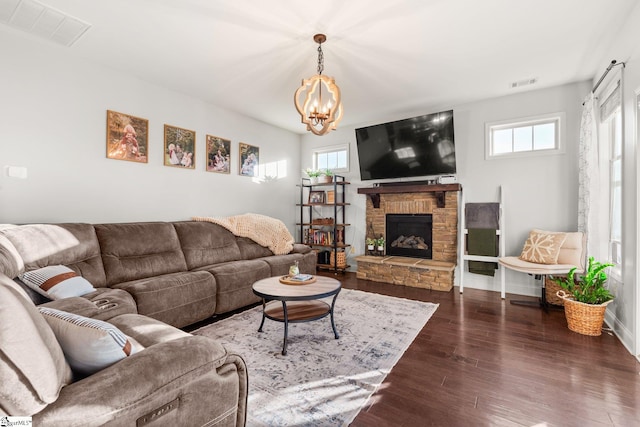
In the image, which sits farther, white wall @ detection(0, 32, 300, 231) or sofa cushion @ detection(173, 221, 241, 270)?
sofa cushion @ detection(173, 221, 241, 270)

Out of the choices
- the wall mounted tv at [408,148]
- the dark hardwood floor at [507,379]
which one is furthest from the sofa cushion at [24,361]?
the wall mounted tv at [408,148]

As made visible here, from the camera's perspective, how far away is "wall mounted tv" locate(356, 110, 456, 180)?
4.37 metres

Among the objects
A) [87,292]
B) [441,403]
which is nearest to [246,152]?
[87,292]

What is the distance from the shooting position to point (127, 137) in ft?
11.4

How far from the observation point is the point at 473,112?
4.38 meters

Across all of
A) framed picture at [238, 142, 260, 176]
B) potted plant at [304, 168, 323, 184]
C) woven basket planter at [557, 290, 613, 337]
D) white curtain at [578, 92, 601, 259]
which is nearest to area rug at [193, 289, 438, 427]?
woven basket planter at [557, 290, 613, 337]

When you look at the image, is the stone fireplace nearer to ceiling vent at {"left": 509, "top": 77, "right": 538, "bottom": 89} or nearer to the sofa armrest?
ceiling vent at {"left": 509, "top": 77, "right": 538, "bottom": 89}

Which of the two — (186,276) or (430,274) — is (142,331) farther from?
(430,274)

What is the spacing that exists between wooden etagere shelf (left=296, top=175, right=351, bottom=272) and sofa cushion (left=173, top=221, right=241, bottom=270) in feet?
6.05

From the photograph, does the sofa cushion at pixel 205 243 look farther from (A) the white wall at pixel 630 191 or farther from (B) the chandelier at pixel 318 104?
(A) the white wall at pixel 630 191

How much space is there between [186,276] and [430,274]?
3210mm

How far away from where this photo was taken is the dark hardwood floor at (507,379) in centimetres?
164

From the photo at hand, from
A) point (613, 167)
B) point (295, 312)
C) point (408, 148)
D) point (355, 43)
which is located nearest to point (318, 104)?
point (355, 43)

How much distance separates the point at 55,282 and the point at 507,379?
10.6 ft
